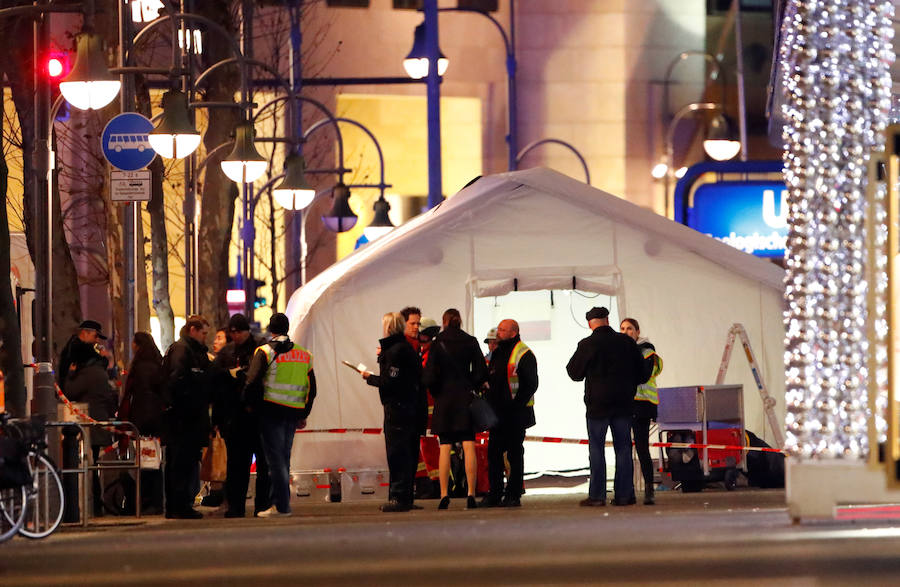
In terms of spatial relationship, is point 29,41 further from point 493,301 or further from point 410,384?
point 410,384

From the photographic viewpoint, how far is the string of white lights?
11.5 metres

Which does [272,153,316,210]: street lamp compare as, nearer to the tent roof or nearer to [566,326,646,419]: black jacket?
the tent roof

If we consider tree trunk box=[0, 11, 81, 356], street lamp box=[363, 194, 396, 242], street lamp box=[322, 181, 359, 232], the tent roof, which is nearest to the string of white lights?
the tent roof

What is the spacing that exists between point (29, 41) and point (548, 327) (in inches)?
346

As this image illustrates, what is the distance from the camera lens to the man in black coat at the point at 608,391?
18.3 metres

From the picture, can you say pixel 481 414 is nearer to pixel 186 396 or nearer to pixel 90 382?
pixel 186 396

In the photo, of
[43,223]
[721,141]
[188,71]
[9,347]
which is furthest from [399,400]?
[721,141]

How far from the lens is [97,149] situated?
31.2 meters

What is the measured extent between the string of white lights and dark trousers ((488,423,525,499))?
7.00 meters

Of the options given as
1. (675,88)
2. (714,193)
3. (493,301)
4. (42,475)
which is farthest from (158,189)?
(675,88)

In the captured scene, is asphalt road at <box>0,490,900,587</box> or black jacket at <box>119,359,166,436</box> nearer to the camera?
asphalt road at <box>0,490,900,587</box>

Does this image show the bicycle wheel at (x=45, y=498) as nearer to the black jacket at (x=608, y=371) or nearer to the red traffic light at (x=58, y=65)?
the black jacket at (x=608, y=371)

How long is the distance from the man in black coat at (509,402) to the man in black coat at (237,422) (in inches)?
86.2

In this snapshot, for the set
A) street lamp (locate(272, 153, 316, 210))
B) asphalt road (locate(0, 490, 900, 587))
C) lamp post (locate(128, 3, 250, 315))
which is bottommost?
asphalt road (locate(0, 490, 900, 587))
